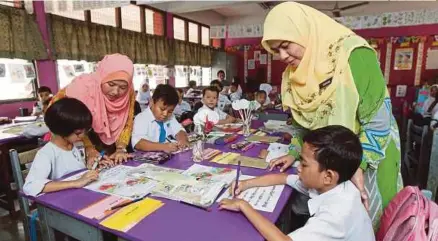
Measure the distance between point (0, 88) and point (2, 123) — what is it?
0.75 meters

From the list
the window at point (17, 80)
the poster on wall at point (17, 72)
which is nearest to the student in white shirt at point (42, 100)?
the window at point (17, 80)

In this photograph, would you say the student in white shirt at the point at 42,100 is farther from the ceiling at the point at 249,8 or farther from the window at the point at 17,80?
the ceiling at the point at 249,8

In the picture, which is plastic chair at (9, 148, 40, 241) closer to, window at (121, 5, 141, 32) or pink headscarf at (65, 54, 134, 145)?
pink headscarf at (65, 54, 134, 145)

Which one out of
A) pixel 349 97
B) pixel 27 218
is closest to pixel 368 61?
pixel 349 97

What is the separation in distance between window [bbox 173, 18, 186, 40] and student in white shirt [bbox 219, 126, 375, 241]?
657 centimetres

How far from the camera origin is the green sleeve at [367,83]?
3.01 feet

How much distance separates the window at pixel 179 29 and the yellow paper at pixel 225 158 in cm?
594

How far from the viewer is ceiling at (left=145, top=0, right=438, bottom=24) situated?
17.6ft

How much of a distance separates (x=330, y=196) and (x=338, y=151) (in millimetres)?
141

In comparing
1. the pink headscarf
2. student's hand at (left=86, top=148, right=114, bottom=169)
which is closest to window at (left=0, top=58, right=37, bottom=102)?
the pink headscarf

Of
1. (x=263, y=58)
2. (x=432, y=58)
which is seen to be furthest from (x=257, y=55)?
(x=432, y=58)

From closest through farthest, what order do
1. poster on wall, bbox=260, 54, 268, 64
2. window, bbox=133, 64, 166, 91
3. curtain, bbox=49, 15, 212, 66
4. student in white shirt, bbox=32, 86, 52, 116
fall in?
1. student in white shirt, bbox=32, 86, 52, 116
2. curtain, bbox=49, 15, 212, 66
3. window, bbox=133, 64, 166, 91
4. poster on wall, bbox=260, 54, 268, 64

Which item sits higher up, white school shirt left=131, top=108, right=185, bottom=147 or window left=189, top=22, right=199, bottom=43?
window left=189, top=22, right=199, bottom=43

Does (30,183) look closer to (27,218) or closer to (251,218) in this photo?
(27,218)
